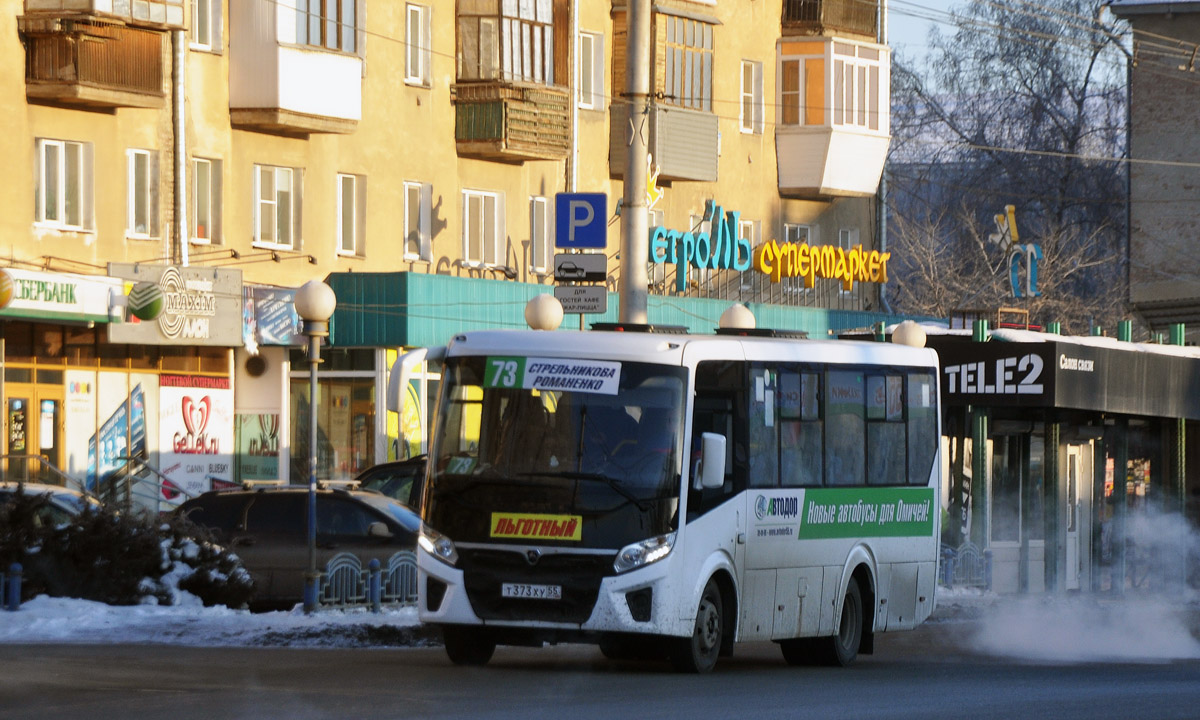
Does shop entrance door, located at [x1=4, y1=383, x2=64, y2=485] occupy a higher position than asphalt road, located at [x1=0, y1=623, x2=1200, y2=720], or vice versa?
shop entrance door, located at [x1=4, y1=383, x2=64, y2=485]

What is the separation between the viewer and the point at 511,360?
15594mm

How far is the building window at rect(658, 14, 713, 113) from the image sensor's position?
138ft

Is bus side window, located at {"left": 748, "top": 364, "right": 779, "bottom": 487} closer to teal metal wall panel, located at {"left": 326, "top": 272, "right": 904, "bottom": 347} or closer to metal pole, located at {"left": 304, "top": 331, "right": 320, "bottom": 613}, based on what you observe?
metal pole, located at {"left": 304, "top": 331, "right": 320, "bottom": 613}

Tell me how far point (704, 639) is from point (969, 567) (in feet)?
44.7

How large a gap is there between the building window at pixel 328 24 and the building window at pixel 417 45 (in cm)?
162

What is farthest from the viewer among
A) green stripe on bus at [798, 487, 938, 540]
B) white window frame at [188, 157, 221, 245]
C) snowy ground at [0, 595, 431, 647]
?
white window frame at [188, 157, 221, 245]

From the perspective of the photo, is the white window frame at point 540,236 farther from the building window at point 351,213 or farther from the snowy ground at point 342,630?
the snowy ground at point 342,630

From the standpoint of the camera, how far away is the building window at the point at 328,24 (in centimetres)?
3403

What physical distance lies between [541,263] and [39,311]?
12.1 m

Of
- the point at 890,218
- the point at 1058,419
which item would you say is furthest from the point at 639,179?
the point at 890,218

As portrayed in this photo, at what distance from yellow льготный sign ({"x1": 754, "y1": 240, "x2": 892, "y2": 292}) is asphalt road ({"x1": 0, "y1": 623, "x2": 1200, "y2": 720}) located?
83.3 ft

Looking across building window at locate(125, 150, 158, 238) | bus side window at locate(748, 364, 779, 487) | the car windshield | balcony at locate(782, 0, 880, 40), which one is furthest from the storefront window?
balcony at locate(782, 0, 880, 40)

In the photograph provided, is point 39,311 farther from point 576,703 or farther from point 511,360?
point 576,703

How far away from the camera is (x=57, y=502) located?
66.3 ft
